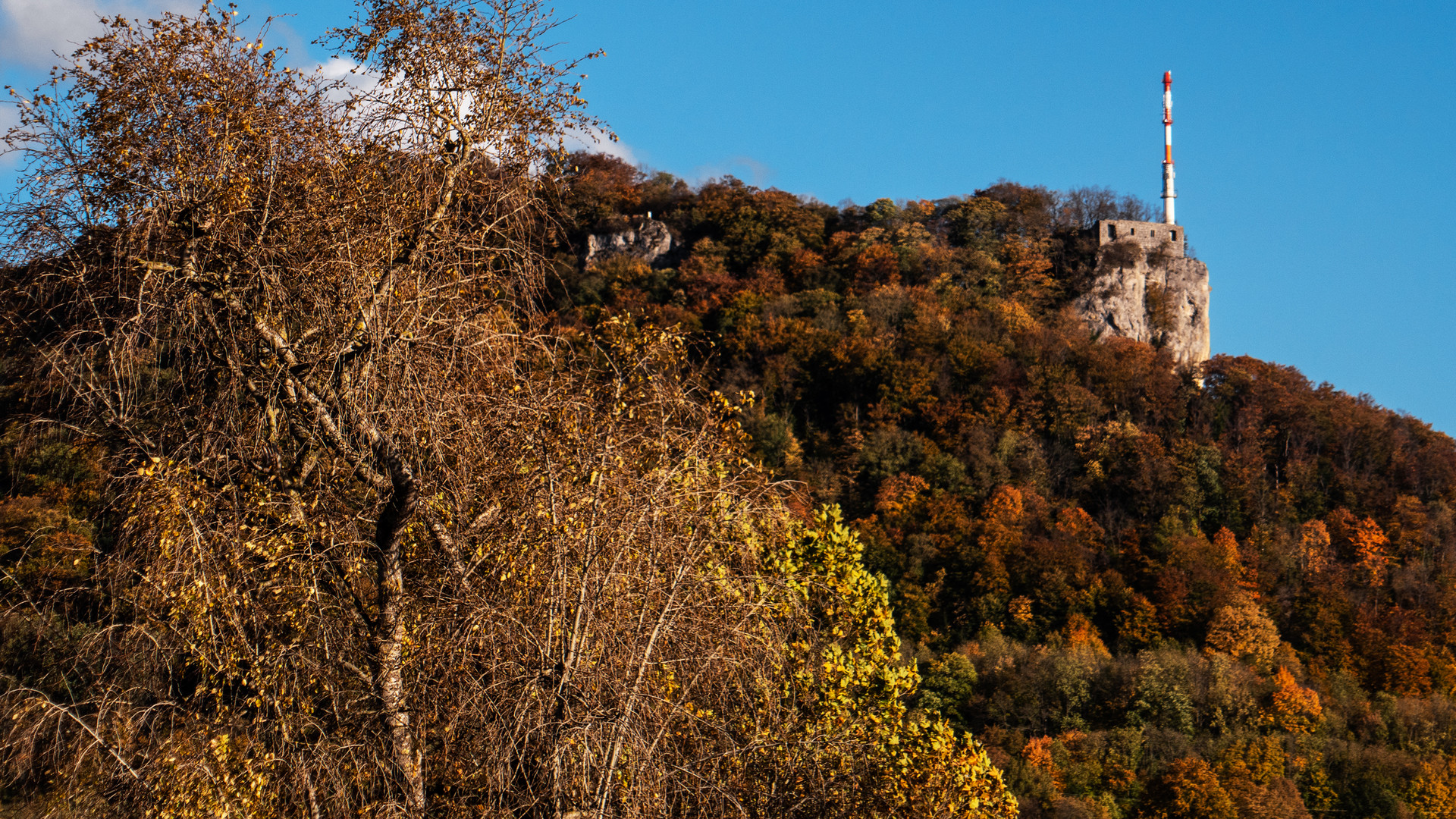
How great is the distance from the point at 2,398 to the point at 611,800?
389 centimetres

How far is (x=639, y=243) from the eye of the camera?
60.7m

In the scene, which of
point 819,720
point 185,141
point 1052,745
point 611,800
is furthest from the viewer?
point 1052,745

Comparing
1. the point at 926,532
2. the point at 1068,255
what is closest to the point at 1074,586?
the point at 926,532

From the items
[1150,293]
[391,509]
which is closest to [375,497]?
[391,509]

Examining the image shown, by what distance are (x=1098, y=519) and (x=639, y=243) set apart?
27256 millimetres

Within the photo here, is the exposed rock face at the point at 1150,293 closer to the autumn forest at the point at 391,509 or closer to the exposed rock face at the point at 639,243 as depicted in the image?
the exposed rock face at the point at 639,243

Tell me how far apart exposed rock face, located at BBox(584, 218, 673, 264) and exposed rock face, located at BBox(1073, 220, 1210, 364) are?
65.8 ft

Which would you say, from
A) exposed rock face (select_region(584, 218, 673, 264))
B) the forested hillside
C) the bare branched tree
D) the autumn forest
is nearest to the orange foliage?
the forested hillside

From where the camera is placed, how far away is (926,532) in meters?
40.0

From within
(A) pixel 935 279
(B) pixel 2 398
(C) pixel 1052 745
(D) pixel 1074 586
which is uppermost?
(A) pixel 935 279

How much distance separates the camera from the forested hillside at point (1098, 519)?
33.3 metres

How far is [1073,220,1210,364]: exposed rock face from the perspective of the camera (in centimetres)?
5519

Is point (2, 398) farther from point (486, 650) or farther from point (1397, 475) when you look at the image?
point (1397, 475)

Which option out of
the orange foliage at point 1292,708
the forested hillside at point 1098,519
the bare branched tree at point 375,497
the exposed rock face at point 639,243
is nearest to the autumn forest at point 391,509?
the bare branched tree at point 375,497
